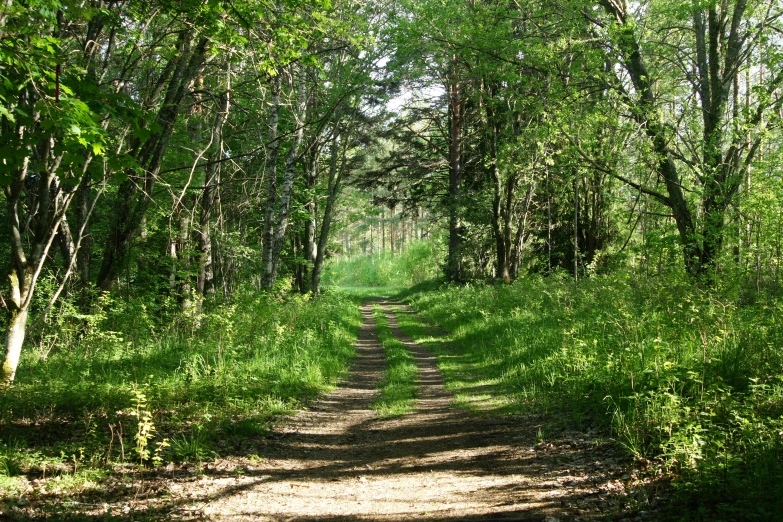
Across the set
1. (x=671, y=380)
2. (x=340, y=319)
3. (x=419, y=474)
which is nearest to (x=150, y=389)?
(x=419, y=474)

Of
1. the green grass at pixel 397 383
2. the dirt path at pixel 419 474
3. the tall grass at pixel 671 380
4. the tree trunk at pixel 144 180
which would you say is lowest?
the dirt path at pixel 419 474

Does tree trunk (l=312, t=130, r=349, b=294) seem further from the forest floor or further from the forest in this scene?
the forest floor

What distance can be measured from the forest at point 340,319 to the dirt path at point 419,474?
0.14ft

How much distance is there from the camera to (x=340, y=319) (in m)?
16.0

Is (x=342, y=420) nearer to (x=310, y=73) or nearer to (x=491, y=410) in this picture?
(x=491, y=410)

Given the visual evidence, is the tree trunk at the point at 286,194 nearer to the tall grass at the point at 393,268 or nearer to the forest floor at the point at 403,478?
the forest floor at the point at 403,478

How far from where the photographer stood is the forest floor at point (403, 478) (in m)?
4.01

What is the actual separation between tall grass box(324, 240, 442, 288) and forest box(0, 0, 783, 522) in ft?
65.6

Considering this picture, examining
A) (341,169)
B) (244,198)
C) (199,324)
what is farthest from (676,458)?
(341,169)

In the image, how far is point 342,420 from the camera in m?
7.05

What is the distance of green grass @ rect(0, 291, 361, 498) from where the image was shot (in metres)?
4.93

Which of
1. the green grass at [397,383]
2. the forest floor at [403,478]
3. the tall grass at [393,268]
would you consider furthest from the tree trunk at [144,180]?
the tall grass at [393,268]

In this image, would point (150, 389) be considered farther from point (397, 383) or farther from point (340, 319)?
point (340, 319)

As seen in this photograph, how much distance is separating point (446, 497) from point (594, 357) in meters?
3.58
